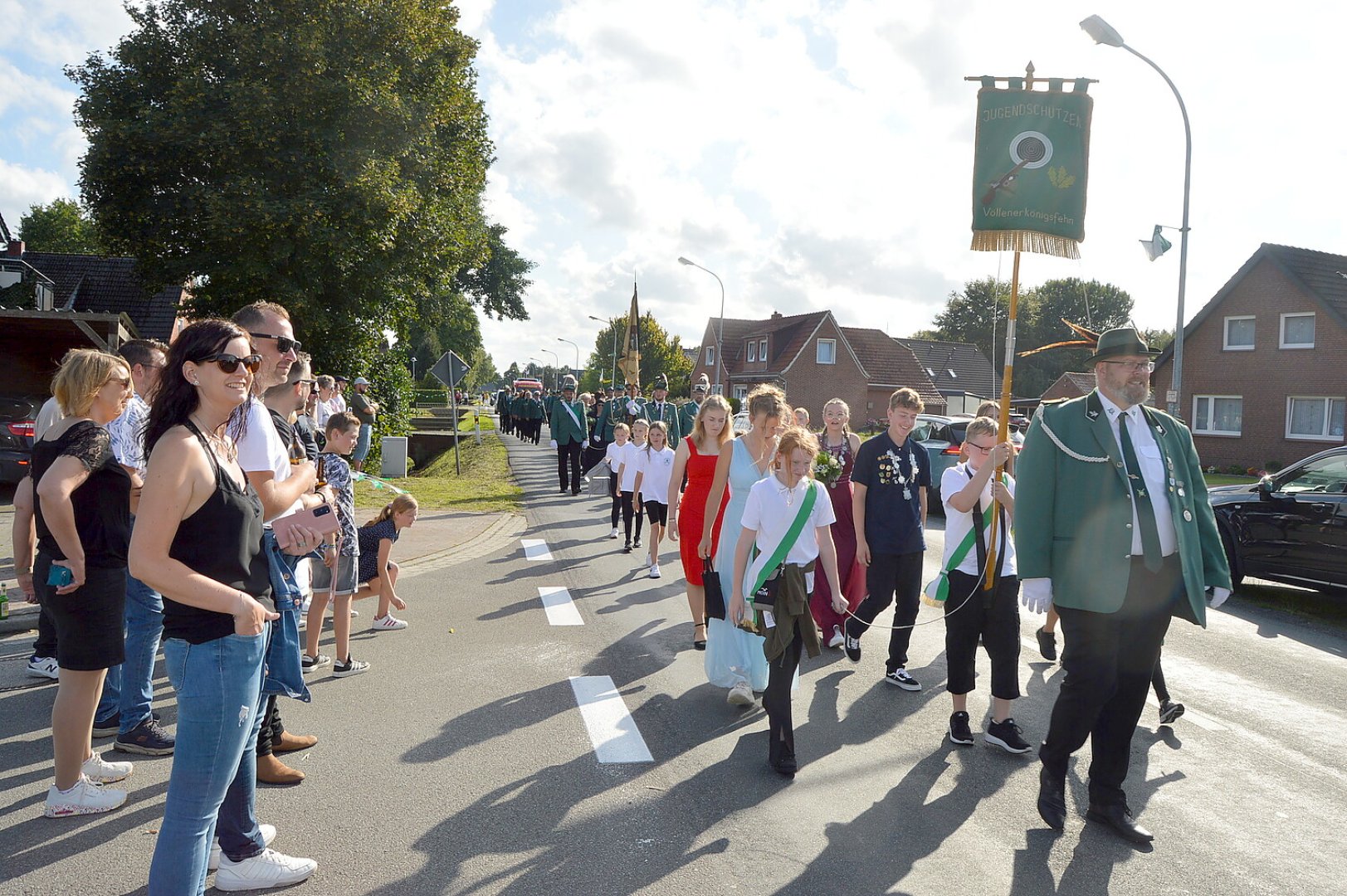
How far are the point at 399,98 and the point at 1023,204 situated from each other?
57.9 ft

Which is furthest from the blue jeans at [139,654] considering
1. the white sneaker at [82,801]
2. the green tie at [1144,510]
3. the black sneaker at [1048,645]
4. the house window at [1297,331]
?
the house window at [1297,331]

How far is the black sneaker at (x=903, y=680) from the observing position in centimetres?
584

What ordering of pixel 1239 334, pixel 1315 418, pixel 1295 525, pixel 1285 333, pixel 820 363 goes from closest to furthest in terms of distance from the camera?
pixel 1295 525, pixel 1315 418, pixel 1285 333, pixel 1239 334, pixel 820 363

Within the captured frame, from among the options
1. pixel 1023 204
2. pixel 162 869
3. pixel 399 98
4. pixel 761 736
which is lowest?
pixel 761 736

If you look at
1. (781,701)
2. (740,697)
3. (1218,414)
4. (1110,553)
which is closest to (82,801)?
(781,701)

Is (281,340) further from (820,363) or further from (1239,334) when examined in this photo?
(820,363)

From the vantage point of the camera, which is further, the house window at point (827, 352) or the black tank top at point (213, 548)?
the house window at point (827, 352)

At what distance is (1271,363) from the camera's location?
31.5 metres

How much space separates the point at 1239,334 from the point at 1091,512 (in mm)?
34755

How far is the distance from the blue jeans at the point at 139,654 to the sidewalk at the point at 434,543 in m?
2.87

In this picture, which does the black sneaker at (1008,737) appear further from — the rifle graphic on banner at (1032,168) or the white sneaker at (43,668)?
the white sneaker at (43,668)

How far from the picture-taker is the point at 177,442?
2465 millimetres

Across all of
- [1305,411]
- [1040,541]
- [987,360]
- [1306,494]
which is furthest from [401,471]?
[987,360]

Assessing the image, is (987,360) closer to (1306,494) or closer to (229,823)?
(1306,494)
